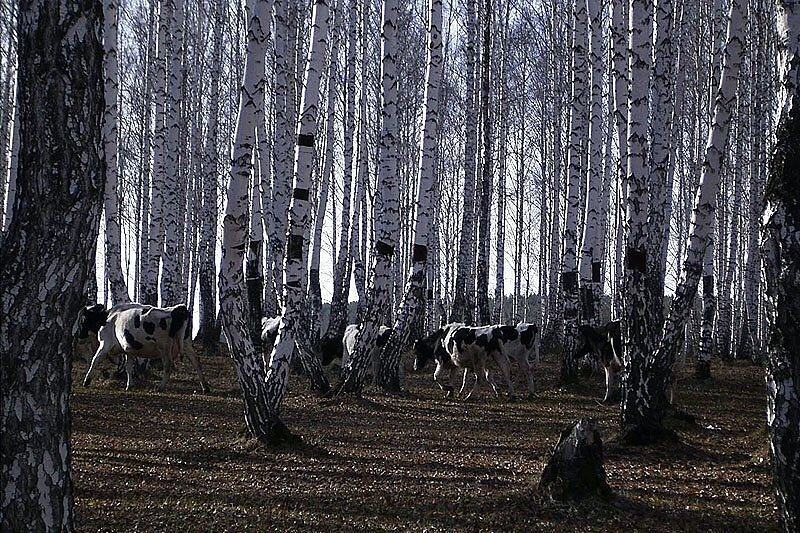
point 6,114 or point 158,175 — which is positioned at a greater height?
point 6,114

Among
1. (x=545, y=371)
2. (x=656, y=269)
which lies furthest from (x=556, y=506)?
(x=545, y=371)

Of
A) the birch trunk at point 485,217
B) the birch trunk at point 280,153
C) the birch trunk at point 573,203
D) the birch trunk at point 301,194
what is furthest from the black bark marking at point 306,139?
the birch trunk at point 485,217

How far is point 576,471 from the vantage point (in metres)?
6.18

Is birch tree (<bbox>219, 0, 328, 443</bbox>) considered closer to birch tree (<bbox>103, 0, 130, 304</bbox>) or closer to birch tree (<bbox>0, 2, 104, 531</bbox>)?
birch tree (<bbox>103, 0, 130, 304</bbox>)

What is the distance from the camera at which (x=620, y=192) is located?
9219mm

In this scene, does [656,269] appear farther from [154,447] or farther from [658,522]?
[154,447]

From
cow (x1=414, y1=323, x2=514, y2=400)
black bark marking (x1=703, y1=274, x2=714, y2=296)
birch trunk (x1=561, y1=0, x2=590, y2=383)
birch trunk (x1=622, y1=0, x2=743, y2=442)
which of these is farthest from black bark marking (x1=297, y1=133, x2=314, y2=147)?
black bark marking (x1=703, y1=274, x2=714, y2=296)

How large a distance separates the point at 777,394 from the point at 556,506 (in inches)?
89.2

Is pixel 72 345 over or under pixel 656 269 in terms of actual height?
under

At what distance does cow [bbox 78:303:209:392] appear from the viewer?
45.0 ft

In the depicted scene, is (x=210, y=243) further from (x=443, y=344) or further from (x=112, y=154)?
(x=443, y=344)

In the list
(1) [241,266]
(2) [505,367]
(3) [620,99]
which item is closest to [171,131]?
(2) [505,367]

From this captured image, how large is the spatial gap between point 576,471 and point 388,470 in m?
2.07

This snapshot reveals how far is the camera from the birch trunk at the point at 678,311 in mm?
8531
